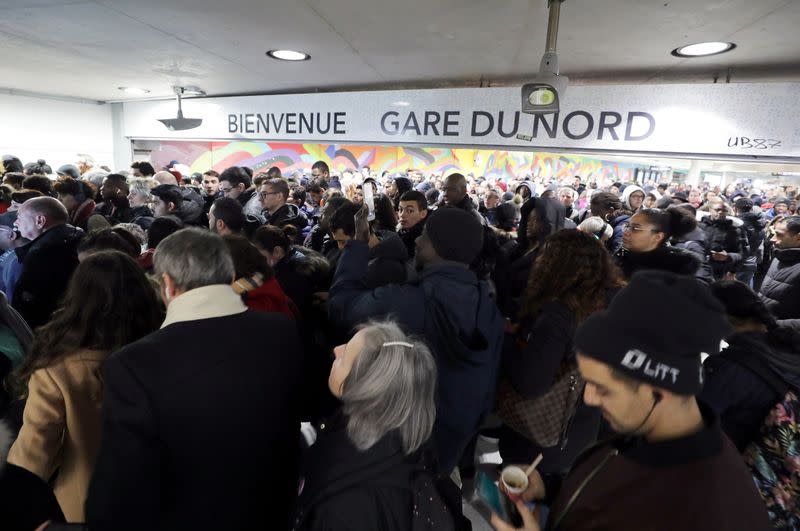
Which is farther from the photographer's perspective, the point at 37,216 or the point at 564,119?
the point at 564,119

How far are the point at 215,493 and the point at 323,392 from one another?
16.2 inches

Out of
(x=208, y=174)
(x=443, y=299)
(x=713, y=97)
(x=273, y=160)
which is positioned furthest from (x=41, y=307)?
(x=273, y=160)

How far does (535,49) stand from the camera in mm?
3963

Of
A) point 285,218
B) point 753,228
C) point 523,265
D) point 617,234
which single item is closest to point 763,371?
point 523,265

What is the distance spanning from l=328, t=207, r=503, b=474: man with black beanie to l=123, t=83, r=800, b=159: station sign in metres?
4.23

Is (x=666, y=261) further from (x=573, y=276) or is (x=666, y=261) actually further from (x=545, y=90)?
(x=545, y=90)

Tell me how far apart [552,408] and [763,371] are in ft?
2.38

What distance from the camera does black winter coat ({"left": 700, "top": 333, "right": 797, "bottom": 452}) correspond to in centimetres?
141

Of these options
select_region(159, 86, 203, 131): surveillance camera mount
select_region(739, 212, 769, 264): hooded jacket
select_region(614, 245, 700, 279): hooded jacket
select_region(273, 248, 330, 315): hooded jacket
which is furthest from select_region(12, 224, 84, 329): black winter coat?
select_region(739, 212, 769, 264): hooded jacket

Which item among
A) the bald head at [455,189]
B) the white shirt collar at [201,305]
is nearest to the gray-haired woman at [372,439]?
the white shirt collar at [201,305]

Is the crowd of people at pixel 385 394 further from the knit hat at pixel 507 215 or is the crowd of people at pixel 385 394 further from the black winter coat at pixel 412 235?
the knit hat at pixel 507 215

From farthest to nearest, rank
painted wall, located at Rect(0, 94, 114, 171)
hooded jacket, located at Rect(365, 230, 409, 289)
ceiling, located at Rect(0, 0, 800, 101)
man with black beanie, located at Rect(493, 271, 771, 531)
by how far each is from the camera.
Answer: painted wall, located at Rect(0, 94, 114, 171) < ceiling, located at Rect(0, 0, 800, 101) < hooded jacket, located at Rect(365, 230, 409, 289) < man with black beanie, located at Rect(493, 271, 771, 531)

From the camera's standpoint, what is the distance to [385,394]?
1009 mm

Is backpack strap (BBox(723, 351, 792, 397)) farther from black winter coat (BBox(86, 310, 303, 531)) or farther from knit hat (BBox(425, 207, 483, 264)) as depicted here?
black winter coat (BBox(86, 310, 303, 531))
